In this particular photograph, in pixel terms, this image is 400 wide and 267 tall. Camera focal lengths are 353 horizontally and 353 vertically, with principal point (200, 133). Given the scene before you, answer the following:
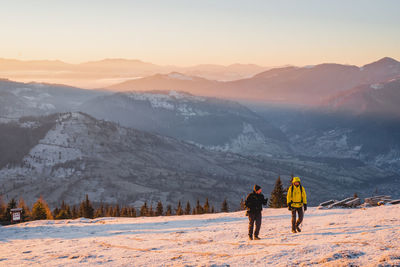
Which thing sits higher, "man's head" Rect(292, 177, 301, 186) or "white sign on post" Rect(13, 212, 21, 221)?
"man's head" Rect(292, 177, 301, 186)

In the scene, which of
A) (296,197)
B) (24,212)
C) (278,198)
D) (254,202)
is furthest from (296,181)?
(278,198)

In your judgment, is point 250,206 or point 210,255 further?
point 250,206

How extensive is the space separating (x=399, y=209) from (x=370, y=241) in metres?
16.8

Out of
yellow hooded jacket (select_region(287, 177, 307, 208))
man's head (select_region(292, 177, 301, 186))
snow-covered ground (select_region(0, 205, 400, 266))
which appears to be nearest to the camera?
snow-covered ground (select_region(0, 205, 400, 266))

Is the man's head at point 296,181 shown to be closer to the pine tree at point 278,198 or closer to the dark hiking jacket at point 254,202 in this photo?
the dark hiking jacket at point 254,202

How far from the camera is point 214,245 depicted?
84.6 feet

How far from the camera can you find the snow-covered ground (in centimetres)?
2000

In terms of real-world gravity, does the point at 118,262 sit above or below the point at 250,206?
below

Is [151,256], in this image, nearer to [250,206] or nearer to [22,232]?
[250,206]

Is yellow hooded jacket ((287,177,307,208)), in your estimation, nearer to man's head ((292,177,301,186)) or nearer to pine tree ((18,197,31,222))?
man's head ((292,177,301,186))

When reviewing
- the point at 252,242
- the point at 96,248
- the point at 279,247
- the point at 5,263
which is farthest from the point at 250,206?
the point at 5,263

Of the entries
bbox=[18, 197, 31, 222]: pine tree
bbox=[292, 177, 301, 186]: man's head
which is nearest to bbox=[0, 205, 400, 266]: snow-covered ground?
bbox=[292, 177, 301, 186]: man's head

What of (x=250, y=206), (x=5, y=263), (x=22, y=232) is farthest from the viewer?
(x=22, y=232)

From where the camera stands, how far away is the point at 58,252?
2653 centimetres
